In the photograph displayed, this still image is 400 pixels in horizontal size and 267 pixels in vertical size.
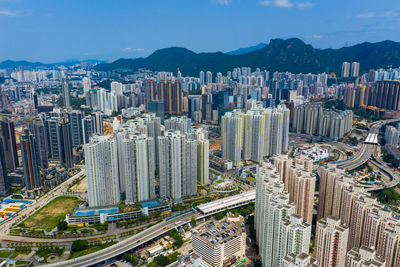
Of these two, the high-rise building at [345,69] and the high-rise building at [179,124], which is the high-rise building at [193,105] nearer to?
the high-rise building at [179,124]

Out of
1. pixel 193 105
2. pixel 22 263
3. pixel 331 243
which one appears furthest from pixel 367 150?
pixel 22 263

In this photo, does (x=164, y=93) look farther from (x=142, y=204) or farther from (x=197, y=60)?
(x=197, y=60)

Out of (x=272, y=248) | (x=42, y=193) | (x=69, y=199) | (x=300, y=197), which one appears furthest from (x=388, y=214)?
(x=42, y=193)

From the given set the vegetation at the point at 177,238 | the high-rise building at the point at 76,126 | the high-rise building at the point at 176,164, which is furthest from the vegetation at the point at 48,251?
the high-rise building at the point at 76,126

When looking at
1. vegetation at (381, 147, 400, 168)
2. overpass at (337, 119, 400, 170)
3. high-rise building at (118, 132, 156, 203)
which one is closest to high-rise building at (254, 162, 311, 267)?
high-rise building at (118, 132, 156, 203)

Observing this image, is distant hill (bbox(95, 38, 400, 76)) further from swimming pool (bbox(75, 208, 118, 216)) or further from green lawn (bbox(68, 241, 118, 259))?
green lawn (bbox(68, 241, 118, 259))

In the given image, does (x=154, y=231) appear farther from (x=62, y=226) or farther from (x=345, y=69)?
(x=345, y=69)
